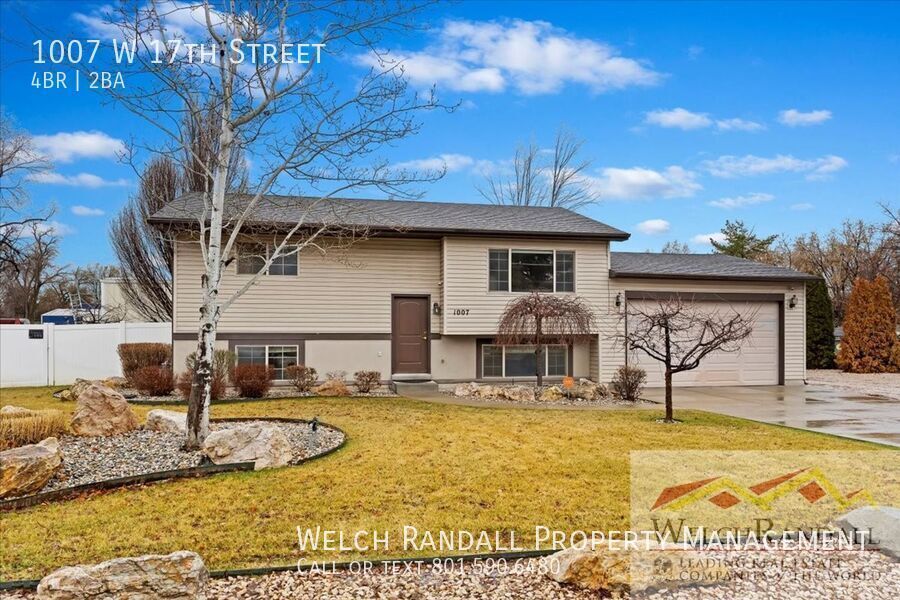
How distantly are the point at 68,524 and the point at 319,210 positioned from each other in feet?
34.1

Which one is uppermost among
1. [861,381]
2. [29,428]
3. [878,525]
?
[29,428]

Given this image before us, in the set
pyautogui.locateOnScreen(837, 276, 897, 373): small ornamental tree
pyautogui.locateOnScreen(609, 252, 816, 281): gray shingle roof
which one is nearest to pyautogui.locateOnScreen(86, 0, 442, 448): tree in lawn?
pyautogui.locateOnScreen(609, 252, 816, 281): gray shingle roof

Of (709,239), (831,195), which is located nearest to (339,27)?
(831,195)

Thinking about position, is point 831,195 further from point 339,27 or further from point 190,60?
point 190,60

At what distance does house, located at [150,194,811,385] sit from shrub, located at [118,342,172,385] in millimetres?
1342

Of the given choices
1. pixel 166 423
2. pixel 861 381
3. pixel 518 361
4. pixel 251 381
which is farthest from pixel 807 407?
pixel 166 423

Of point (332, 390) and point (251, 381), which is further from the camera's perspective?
point (332, 390)

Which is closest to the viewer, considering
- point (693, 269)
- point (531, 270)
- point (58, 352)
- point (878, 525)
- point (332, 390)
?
point (878, 525)

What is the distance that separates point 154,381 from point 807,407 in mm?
12651

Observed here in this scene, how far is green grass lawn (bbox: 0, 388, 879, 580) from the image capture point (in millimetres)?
3926

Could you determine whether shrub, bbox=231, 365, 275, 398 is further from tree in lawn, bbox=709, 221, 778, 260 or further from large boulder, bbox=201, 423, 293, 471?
tree in lawn, bbox=709, 221, 778, 260

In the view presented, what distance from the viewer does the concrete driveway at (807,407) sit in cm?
872

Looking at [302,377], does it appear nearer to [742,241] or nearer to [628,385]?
[628,385]

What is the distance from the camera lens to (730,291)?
1498 cm
